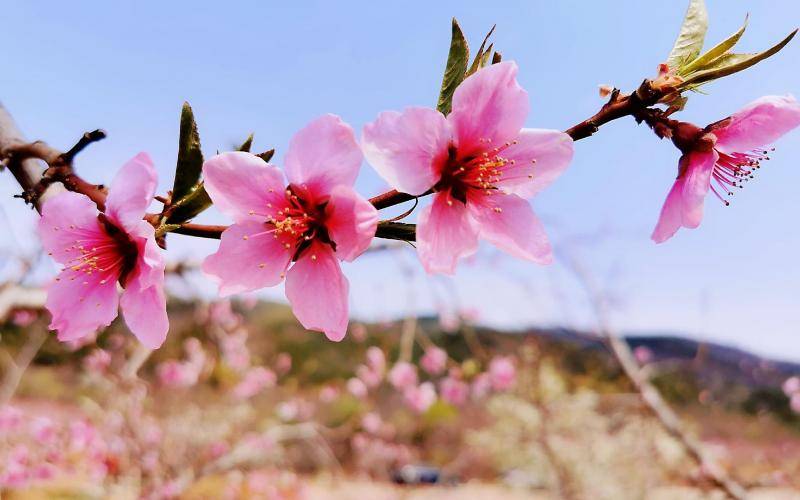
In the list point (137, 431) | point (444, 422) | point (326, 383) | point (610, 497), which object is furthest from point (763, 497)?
point (137, 431)

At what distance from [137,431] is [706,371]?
1031cm

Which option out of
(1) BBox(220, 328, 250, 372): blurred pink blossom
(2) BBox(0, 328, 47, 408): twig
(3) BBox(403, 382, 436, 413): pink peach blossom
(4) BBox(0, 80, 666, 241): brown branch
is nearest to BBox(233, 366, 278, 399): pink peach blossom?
(1) BBox(220, 328, 250, 372): blurred pink blossom

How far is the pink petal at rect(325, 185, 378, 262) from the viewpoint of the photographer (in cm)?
51

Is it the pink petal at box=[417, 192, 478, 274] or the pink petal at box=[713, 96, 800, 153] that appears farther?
the pink petal at box=[713, 96, 800, 153]

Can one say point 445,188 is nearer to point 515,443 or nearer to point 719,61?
point 719,61

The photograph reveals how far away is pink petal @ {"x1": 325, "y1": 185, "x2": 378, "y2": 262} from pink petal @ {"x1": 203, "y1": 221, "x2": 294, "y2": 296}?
7 centimetres

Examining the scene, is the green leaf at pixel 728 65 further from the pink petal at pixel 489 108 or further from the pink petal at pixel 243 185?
the pink petal at pixel 243 185

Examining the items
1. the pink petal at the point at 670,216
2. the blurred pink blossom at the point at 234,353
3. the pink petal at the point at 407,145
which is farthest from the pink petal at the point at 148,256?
the blurred pink blossom at the point at 234,353

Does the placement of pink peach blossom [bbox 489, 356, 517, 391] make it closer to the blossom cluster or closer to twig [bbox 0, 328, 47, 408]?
twig [bbox 0, 328, 47, 408]

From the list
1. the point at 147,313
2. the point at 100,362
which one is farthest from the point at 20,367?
the point at 147,313

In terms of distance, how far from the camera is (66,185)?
0.62 meters

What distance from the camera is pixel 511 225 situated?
2.00 ft

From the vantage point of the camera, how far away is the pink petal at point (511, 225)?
0.59 meters

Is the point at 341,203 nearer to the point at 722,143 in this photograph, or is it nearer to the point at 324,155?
the point at 324,155
